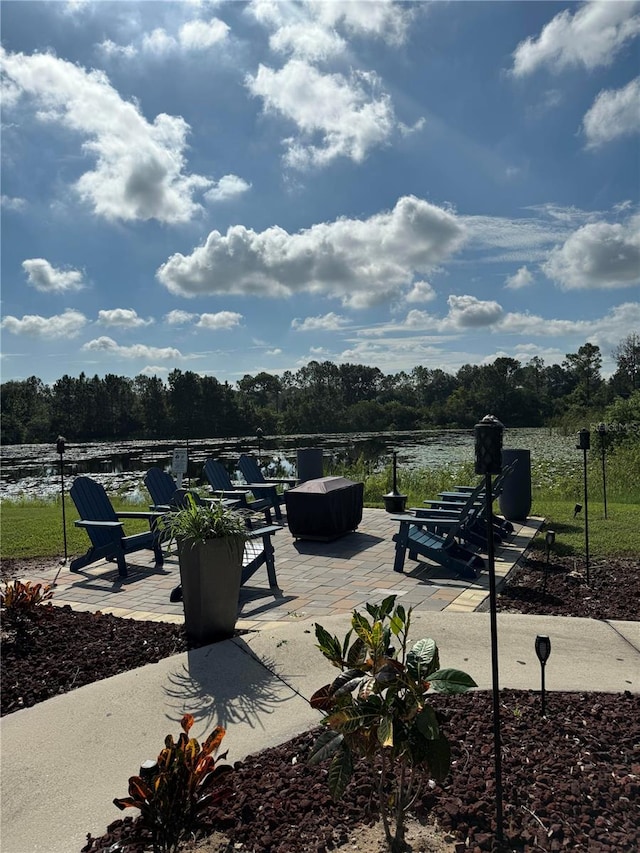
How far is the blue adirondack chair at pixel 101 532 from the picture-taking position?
5.88 m

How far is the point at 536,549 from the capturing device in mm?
6660

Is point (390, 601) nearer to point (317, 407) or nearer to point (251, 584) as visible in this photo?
point (251, 584)

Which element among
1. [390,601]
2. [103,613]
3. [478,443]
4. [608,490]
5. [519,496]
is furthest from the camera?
[608,490]

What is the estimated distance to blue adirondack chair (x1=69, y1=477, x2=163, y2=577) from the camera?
5883mm

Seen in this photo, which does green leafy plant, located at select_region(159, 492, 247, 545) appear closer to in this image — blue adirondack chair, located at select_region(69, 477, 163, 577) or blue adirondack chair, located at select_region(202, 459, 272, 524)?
blue adirondack chair, located at select_region(69, 477, 163, 577)

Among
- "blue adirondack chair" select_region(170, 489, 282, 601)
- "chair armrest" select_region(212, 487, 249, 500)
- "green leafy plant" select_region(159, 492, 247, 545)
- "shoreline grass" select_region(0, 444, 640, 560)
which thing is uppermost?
"green leafy plant" select_region(159, 492, 247, 545)

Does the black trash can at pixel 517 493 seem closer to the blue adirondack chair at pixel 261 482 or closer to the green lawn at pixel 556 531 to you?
the green lawn at pixel 556 531

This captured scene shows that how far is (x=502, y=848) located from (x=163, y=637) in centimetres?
272

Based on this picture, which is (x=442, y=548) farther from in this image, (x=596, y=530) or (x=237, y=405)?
(x=237, y=405)

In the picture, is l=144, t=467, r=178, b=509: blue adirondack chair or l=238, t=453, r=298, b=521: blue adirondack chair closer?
l=144, t=467, r=178, b=509: blue adirondack chair

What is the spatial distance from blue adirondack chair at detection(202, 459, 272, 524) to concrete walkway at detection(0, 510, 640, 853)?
2.82 meters

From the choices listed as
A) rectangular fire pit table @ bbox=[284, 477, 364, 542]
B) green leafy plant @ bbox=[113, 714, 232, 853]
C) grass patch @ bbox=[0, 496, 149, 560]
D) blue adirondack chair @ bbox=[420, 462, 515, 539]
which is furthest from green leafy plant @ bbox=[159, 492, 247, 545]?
grass patch @ bbox=[0, 496, 149, 560]

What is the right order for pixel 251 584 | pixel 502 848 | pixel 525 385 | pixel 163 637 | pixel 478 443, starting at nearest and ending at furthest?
pixel 502 848, pixel 478 443, pixel 163 637, pixel 251 584, pixel 525 385

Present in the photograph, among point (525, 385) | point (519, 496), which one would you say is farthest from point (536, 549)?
point (525, 385)
